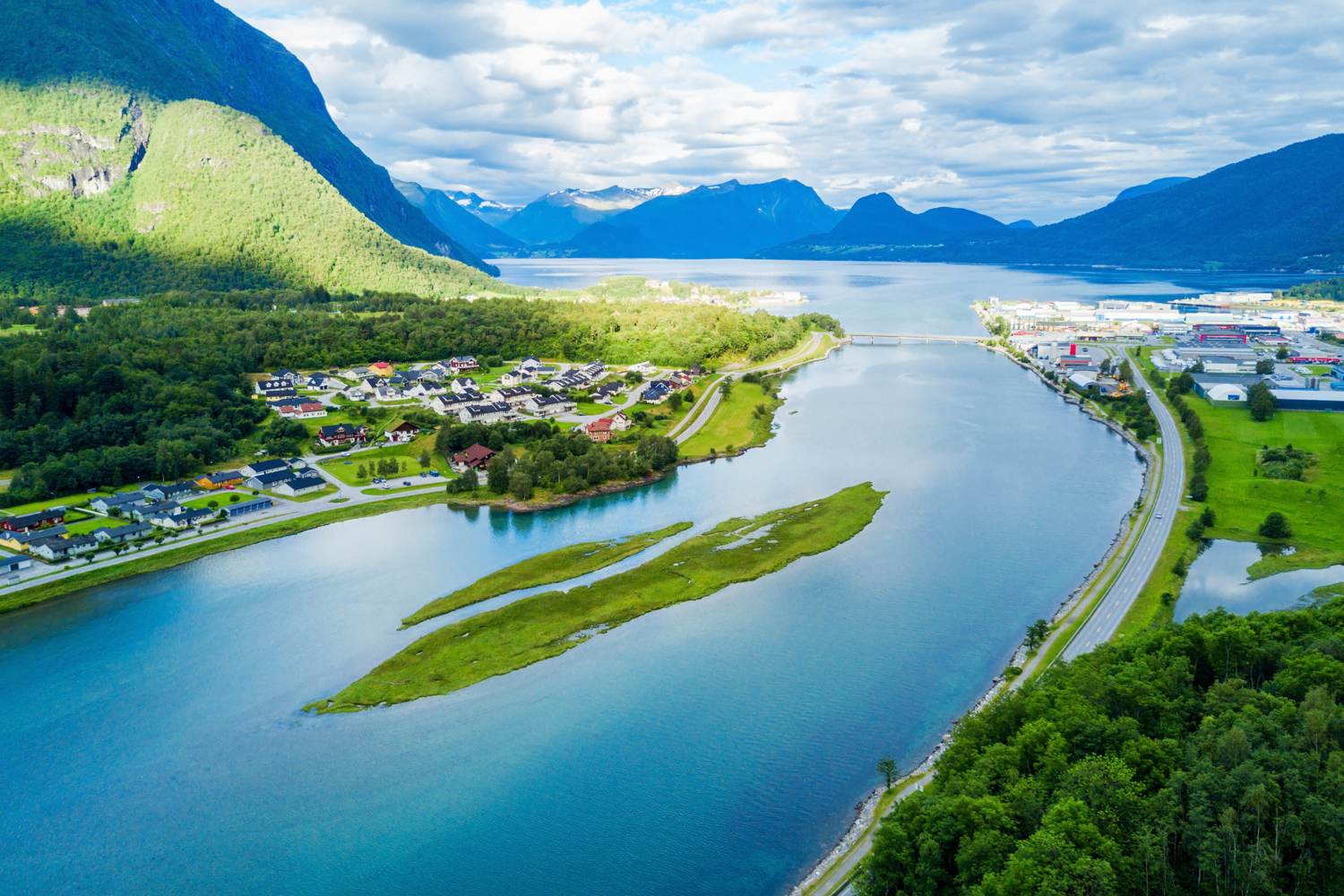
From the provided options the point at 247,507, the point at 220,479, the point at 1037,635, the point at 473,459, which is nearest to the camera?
the point at 1037,635

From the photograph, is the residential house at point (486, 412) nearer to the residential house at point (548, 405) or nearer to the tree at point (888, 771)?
the residential house at point (548, 405)

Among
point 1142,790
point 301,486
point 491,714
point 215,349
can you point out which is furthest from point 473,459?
point 1142,790

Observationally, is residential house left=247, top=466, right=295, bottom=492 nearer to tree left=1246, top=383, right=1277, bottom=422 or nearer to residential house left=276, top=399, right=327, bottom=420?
residential house left=276, top=399, right=327, bottom=420

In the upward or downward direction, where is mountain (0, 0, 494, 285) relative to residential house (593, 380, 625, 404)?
upward

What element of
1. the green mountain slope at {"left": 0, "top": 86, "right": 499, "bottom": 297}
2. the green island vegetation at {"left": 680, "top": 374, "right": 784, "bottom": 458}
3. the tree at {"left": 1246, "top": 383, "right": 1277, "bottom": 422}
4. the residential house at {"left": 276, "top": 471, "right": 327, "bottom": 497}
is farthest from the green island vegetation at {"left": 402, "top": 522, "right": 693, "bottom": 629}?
the green mountain slope at {"left": 0, "top": 86, "right": 499, "bottom": 297}

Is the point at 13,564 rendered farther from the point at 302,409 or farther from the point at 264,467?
the point at 302,409
